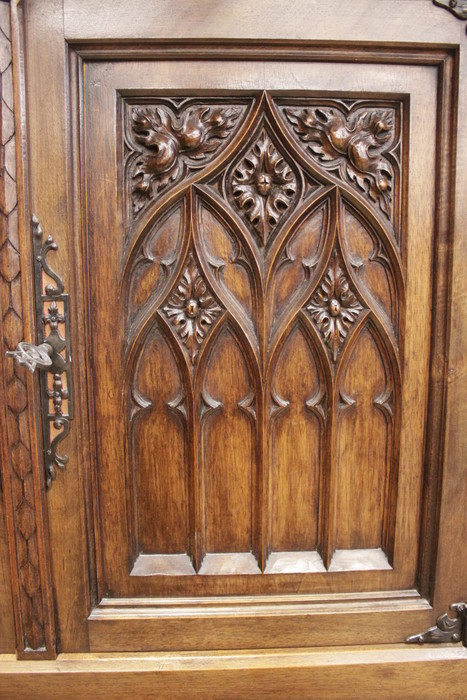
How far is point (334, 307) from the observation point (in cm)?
75

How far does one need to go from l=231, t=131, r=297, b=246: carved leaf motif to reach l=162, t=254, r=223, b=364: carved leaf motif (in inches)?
4.6

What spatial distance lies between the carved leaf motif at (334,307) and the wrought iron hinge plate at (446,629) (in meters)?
0.47

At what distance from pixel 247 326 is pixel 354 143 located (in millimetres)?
320

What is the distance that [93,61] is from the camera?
0.70 meters

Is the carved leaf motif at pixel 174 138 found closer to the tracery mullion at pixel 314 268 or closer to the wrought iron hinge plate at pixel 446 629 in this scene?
the tracery mullion at pixel 314 268

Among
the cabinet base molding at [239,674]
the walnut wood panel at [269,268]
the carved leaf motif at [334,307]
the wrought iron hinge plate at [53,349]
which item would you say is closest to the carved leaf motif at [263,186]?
the walnut wood panel at [269,268]

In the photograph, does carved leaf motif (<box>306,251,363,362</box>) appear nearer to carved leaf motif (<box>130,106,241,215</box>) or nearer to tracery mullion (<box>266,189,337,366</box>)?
tracery mullion (<box>266,189,337,366</box>)

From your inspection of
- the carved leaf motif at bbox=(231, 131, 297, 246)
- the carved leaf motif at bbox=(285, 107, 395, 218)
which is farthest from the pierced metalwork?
the carved leaf motif at bbox=(285, 107, 395, 218)

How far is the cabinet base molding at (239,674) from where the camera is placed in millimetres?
778

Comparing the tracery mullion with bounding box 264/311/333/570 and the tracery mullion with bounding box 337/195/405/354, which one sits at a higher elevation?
the tracery mullion with bounding box 337/195/405/354

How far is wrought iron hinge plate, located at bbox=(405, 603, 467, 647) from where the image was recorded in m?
0.80

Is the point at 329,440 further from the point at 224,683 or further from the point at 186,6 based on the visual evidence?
the point at 186,6

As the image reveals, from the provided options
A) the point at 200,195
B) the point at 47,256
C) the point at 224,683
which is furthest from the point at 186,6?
the point at 224,683

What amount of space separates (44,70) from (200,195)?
0.90ft
